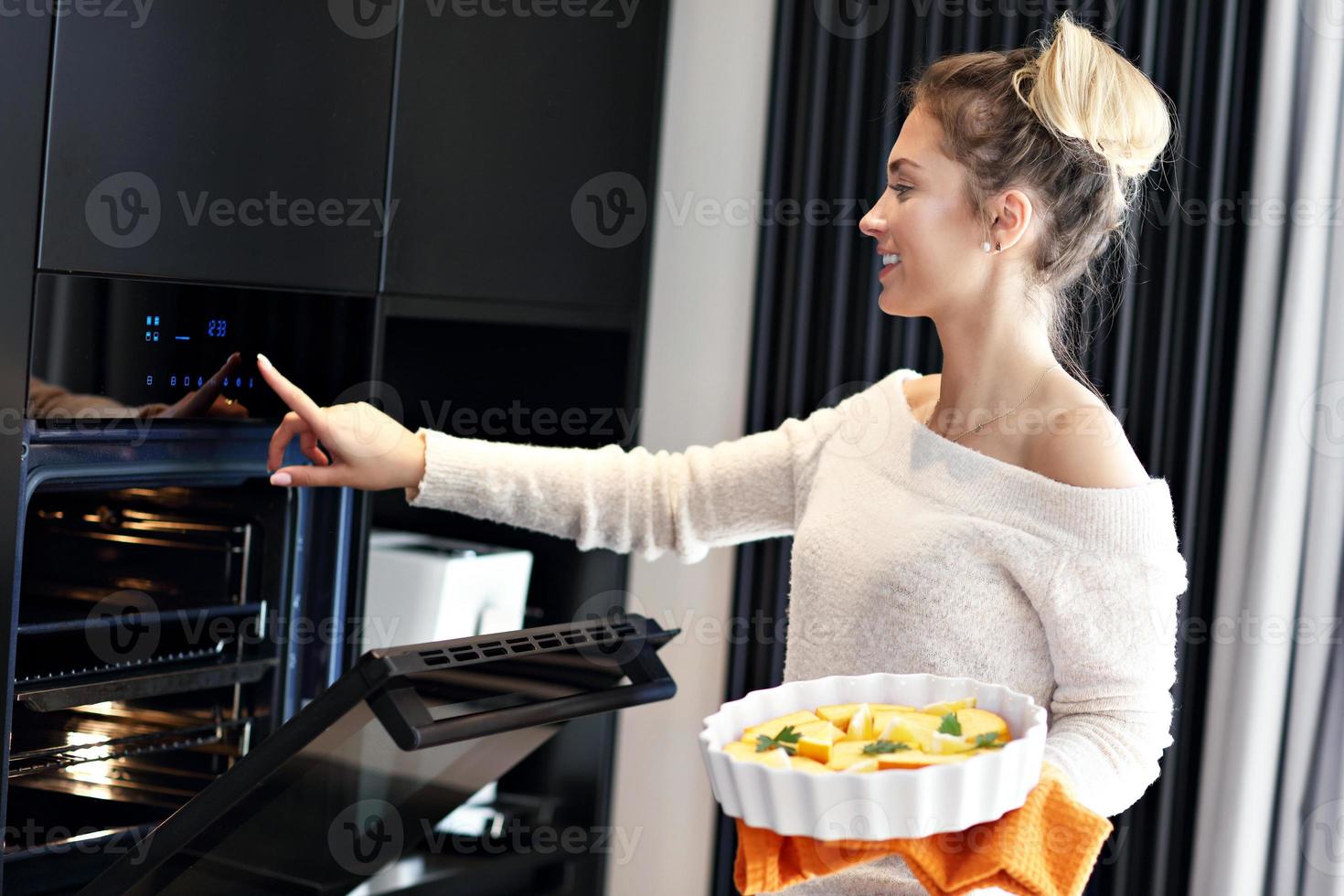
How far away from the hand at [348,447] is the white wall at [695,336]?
0.86 meters

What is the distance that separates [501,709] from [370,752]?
0.14m

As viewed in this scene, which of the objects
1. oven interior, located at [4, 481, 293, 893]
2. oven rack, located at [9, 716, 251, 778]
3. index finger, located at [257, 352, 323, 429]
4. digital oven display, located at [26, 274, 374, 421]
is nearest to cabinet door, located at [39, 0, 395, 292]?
digital oven display, located at [26, 274, 374, 421]

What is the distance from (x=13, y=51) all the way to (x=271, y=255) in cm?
36

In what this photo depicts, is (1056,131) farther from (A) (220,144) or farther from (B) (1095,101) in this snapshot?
(A) (220,144)

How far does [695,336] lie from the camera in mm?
2373

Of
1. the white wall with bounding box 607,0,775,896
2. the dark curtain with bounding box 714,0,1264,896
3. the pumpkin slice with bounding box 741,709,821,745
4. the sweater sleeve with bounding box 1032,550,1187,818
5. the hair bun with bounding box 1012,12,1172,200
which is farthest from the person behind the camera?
the white wall with bounding box 607,0,775,896

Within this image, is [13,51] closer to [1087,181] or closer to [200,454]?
[200,454]

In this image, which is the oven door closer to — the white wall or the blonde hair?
the blonde hair

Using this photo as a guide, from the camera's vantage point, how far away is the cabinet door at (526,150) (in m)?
1.79

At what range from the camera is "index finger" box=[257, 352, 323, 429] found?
145 cm

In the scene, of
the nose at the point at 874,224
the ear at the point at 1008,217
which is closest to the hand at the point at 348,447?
the nose at the point at 874,224

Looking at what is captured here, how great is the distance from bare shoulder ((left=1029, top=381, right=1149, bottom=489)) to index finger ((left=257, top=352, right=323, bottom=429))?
2.58 feet

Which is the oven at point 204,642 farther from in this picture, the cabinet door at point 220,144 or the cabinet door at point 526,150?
the cabinet door at point 526,150

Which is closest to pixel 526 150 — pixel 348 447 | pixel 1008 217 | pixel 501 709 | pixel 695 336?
pixel 695 336
